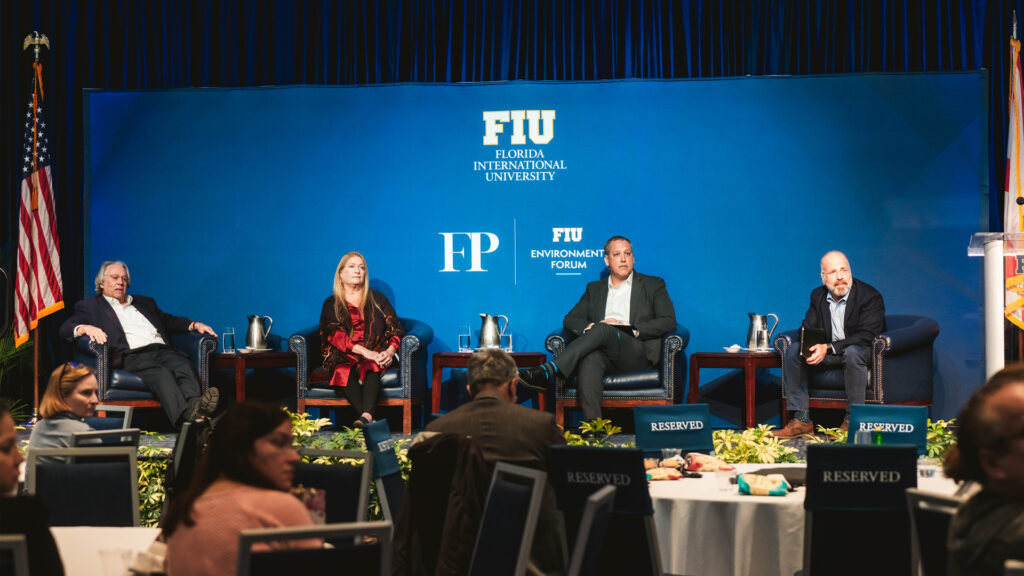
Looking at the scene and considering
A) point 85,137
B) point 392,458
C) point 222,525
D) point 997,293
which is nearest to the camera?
point 222,525

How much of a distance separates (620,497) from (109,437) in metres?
2.02

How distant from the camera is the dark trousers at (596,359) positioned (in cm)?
687

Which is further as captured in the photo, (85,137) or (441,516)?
(85,137)

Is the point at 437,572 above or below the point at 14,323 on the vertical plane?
below

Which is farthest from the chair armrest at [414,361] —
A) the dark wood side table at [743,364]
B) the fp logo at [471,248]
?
the dark wood side table at [743,364]

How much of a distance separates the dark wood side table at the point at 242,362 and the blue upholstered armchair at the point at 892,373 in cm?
352

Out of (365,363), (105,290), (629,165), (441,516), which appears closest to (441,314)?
(365,363)

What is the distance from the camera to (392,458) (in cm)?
399

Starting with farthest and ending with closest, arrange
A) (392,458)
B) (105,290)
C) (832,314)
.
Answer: (105,290) < (832,314) < (392,458)

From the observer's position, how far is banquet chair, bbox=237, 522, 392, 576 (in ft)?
6.14

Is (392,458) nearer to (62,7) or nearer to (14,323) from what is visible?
(14,323)

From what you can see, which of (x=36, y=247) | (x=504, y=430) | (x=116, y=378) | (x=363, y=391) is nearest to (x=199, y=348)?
(x=116, y=378)

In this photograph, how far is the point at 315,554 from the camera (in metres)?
1.91

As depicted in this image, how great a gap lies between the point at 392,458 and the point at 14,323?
5181 mm
